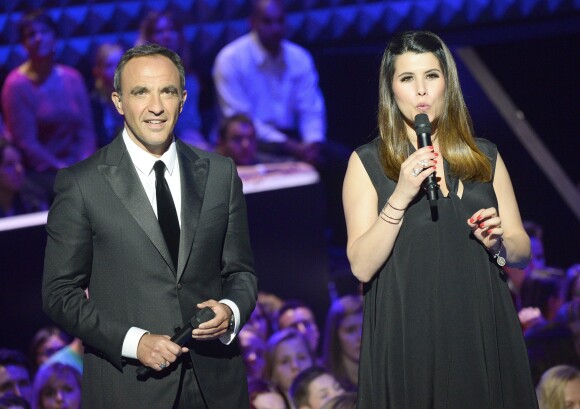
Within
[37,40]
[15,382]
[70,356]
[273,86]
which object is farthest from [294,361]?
[37,40]

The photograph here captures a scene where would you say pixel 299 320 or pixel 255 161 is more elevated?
pixel 255 161

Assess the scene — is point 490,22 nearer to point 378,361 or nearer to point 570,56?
point 570,56

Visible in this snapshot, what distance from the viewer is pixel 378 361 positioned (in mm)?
2275

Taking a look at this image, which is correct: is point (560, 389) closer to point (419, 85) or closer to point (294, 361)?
point (294, 361)

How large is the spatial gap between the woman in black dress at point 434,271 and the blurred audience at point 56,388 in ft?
7.26

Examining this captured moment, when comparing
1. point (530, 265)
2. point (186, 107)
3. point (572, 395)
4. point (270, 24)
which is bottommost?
point (572, 395)

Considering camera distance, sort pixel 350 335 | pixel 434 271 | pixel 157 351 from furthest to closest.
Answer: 1. pixel 350 335
2. pixel 434 271
3. pixel 157 351

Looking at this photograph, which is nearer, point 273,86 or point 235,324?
point 235,324

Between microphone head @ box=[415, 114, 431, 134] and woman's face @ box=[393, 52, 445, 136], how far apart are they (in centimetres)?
8

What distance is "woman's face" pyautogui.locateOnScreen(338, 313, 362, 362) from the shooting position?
15.0 feet

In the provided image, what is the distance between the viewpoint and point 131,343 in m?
2.09

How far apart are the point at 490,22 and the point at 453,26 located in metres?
0.28

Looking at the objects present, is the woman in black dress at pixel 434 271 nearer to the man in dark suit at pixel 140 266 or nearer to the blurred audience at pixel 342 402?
the man in dark suit at pixel 140 266

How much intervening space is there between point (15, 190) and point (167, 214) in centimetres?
277
